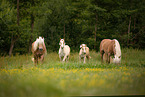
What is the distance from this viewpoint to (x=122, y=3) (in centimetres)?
2425

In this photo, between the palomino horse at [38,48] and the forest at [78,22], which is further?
the forest at [78,22]

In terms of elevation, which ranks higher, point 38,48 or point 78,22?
point 78,22

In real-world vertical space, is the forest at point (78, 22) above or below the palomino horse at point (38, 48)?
above

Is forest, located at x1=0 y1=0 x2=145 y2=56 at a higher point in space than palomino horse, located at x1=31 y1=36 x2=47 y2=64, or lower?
higher

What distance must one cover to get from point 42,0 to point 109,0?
10.6 meters

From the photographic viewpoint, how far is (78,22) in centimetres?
2853

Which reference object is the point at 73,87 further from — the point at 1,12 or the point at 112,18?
the point at 112,18

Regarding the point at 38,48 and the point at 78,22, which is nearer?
the point at 38,48

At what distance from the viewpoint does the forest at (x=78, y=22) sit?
63.5 ft

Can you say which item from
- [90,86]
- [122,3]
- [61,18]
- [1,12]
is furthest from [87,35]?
[90,86]

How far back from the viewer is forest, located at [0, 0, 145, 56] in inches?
762

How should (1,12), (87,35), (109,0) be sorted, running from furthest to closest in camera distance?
(87,35) < (109,0) < (1,12)

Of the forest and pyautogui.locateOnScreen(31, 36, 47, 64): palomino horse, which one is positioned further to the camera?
the forest

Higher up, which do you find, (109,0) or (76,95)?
Answer: (109,0)
